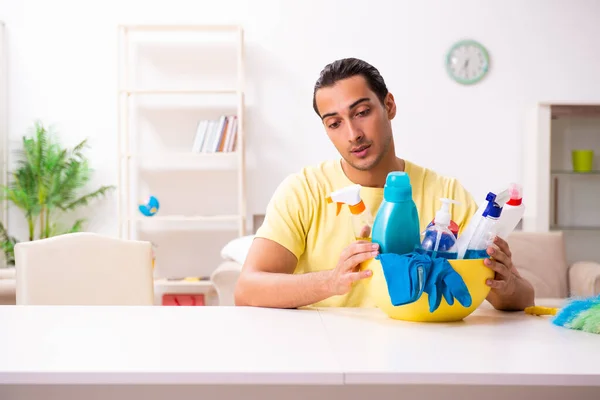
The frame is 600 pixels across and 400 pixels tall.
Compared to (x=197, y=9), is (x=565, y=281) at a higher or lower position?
lower

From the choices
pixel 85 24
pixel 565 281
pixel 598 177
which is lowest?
pixel 565 281

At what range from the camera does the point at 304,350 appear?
1.12m

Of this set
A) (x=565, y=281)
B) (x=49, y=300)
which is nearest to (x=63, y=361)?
(x=49, y=300)

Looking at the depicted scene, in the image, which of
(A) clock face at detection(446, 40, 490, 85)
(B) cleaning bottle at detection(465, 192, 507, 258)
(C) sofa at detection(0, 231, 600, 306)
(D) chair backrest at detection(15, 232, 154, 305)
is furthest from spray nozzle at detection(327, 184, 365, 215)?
(A) clock face at detection(446, 40, 490, 85)

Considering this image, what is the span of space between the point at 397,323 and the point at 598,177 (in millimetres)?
3786

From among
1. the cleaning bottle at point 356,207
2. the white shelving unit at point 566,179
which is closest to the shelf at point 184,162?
the white shelving unit at point 566,179

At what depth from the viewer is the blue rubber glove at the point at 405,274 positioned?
1.25m

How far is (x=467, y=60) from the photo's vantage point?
493 centimetres

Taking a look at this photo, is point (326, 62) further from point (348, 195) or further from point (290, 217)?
point (348, 195)

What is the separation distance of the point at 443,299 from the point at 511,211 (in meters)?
0.20

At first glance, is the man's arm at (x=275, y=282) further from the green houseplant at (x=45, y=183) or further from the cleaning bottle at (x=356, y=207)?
the green houseplant at (x=45, y=183)

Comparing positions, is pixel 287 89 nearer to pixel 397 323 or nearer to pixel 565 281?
pixel 565 281

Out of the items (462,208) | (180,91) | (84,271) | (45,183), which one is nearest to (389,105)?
(462,208)

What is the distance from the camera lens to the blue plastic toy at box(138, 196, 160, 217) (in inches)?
186
